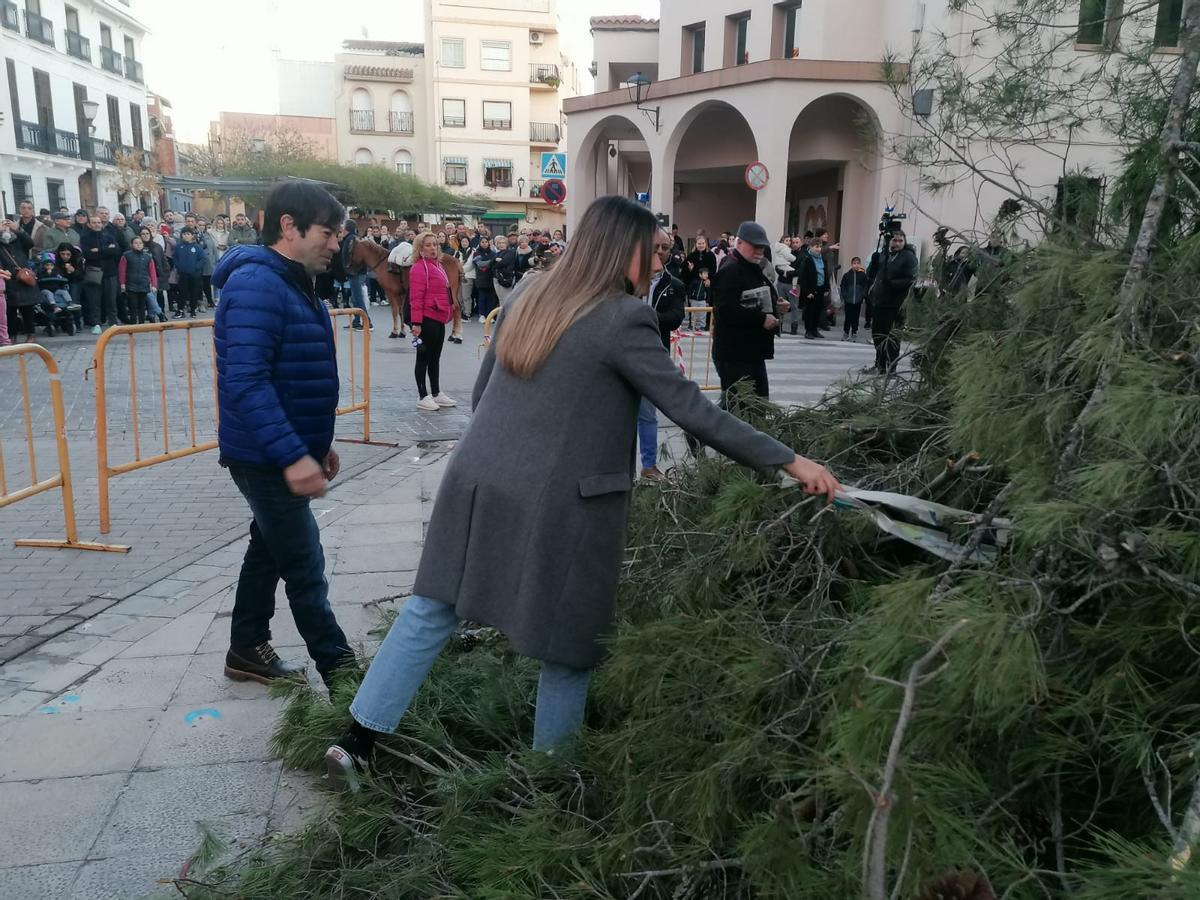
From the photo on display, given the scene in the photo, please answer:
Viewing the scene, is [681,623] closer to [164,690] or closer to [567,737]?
[567,737]

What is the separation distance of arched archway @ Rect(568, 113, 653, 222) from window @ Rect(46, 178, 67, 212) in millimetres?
22971

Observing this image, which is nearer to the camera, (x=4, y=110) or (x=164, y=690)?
(x=164, y=690)

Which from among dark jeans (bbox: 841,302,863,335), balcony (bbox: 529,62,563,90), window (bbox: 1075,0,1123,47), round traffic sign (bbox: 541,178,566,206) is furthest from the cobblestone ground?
balcony (bbox: 529,62,563,90)

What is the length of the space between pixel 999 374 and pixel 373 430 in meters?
7.17

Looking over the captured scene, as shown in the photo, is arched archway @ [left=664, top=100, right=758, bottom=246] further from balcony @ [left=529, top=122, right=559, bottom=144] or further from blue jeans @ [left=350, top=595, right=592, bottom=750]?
balcony @ [left=529, top=122, right=559, bottom=144]

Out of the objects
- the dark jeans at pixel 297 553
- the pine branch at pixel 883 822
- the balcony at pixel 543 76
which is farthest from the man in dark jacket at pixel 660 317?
the balcony at pixel 543 76

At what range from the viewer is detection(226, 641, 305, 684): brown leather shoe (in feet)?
12.5

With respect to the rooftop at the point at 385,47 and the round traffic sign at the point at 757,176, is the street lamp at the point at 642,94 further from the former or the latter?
the rooftop at the point at 385,47

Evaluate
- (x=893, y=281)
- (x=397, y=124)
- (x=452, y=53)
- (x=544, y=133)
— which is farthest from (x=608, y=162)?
(x=397, y=124)

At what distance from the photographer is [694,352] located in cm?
1309

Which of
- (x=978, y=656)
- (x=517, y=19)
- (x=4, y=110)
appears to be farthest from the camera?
(x=517, y=19)

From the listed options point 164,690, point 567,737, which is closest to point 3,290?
point 164,690

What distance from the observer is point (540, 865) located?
7.10 feet

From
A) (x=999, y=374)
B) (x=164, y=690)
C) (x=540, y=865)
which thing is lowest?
(x=164, y=690)
